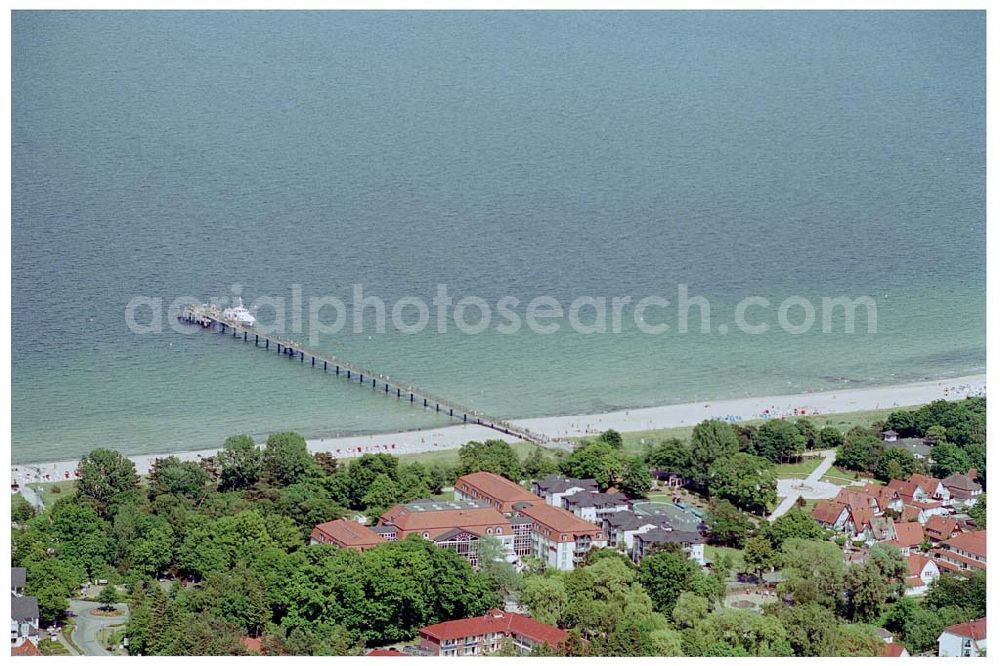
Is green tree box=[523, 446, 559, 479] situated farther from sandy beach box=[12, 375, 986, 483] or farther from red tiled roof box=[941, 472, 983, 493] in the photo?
red tiled roof box=[941, 472, 983, 493]

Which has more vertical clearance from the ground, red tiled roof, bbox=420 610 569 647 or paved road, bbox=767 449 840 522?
paved road, bbox=767 449 840 522

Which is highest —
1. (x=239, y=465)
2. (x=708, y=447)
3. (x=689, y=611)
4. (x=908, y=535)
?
(x=708, y=447)

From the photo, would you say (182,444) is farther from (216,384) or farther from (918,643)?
(918,643)

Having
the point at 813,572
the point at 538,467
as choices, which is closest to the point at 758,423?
the point at 538,467

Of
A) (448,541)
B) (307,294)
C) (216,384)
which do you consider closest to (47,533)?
(448,541)

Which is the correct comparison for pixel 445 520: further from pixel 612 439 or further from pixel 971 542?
pixel 971 542

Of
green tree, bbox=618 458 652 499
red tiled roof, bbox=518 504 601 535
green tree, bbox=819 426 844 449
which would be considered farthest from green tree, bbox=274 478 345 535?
green tree, bbox=819 426 844 449
